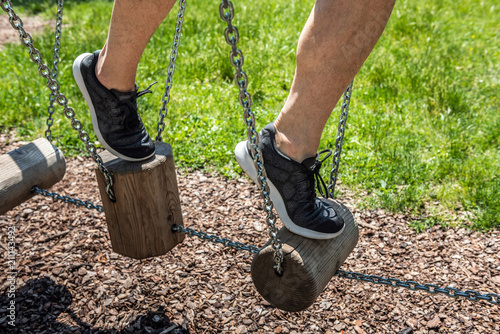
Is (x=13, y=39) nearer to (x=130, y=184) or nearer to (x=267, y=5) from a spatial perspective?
(x=267, y=5)

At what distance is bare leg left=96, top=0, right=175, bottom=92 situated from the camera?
5.85 feet

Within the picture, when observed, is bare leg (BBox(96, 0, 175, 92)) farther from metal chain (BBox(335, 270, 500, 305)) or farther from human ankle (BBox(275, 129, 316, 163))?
metal chain (BBox(335, 270, 500, 305))

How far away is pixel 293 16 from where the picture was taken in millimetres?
5438

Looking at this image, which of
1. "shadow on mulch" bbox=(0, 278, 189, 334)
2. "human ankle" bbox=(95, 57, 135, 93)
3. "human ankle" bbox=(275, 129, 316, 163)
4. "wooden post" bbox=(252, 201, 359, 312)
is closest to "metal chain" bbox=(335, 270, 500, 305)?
"wooden post" bbox=(252, 201, 359, 312)

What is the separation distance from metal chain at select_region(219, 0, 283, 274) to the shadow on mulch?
0.84m

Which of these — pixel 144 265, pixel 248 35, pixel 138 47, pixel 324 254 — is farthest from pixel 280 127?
pixel 248 35

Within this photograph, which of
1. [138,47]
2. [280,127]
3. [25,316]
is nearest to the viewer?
[280,127]

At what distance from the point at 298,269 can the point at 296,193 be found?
269 millimetres

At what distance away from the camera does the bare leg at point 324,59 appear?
1.51m

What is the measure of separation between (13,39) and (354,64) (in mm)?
5145

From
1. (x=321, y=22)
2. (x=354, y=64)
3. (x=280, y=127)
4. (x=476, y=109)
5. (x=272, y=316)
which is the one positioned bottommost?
(x=272, y=316)

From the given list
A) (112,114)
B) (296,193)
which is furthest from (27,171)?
(296,193)

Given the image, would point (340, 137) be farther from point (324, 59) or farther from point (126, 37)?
point (126, 37)

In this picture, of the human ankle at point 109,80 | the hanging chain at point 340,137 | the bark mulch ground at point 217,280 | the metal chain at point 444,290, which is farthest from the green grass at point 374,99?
the human ankle at point 109,80
